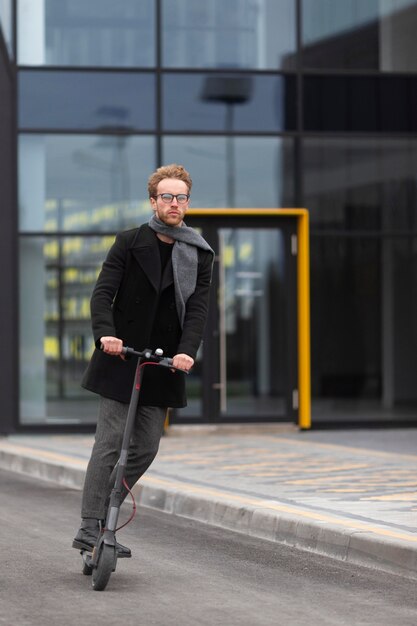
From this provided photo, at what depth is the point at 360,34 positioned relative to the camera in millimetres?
16281

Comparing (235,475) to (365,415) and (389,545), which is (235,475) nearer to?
(389,545)

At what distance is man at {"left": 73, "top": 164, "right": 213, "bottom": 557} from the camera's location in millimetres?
6711

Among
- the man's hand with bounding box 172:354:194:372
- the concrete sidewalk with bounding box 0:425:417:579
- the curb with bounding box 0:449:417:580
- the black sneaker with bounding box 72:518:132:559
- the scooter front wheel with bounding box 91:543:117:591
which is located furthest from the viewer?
the concrete sidewalk with bounding box 0:425:417:579

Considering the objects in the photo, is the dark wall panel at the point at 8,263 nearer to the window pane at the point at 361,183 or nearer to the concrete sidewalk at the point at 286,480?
the concrete sidewalk at the point at 286,480

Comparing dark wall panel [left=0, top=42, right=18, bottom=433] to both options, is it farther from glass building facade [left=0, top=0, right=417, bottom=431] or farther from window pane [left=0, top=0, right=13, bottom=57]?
window pane [left=0, top=0, right=13, bottom=57]

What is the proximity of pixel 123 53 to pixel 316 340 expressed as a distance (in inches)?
153

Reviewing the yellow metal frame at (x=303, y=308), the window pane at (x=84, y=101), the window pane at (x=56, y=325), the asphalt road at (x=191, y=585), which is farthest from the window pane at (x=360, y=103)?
the asphalt road at (x=191, y=585)

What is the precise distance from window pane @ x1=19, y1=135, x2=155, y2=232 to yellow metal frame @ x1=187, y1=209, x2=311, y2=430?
1176mm

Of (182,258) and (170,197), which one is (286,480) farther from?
(170,197)

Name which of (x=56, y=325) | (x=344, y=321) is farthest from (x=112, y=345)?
(x=344, y=321)

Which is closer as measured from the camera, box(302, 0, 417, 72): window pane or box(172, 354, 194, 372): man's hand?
box(172, 354, 194, 372): man's hand

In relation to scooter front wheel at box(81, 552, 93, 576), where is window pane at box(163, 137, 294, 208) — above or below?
above

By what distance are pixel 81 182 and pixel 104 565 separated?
9.75 metres

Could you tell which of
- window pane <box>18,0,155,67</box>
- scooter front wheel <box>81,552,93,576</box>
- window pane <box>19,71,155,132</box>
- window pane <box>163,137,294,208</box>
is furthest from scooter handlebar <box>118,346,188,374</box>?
window pane <box>18,0,155,67</box>
